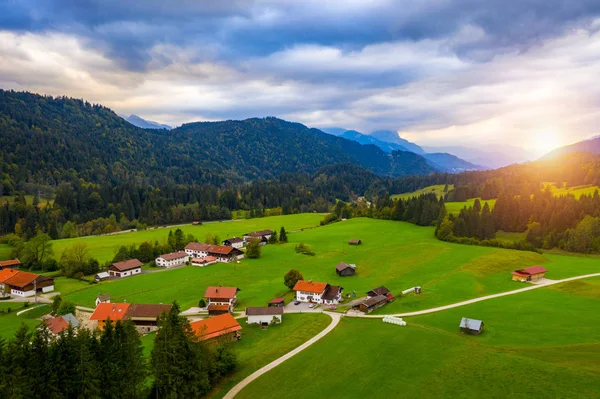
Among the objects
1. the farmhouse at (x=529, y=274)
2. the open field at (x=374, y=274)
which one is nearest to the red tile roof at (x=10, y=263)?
the open field at (x=374, y=274)

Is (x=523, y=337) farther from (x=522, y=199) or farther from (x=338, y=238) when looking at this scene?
(x=522, y=199)

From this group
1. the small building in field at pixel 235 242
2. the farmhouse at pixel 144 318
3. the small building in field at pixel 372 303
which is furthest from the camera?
the small building in field at pixel 235 242

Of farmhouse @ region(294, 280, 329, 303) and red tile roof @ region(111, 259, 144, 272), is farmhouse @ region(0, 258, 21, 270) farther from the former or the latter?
farmhouse @ region(294, 280, 329, 303)

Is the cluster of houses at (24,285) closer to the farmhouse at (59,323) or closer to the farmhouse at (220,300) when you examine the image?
the farmhouse at (59,323)

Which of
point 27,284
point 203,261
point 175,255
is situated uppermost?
point 175,255

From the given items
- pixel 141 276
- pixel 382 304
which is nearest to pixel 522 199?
pixel 382 304

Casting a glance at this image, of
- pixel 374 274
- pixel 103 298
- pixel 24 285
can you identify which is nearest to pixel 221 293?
pixel 103 298

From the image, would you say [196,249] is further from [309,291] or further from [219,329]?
[219,329]
